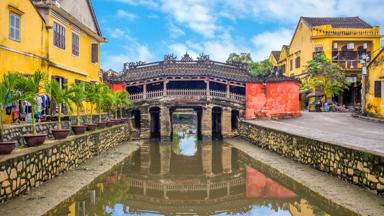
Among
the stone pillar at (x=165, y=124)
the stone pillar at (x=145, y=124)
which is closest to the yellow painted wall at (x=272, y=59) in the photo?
the stone pillar at (x=165, y=124)

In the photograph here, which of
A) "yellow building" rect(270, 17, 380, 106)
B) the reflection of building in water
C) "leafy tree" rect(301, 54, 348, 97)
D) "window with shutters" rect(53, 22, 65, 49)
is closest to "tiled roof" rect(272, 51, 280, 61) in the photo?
"yellow building" rect(270, 17, 380, 106)

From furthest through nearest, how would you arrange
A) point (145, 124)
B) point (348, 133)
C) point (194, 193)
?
point (145, 124) < point (348, 133) < point (194, 193)

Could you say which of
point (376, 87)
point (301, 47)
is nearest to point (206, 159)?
point (376, 87)

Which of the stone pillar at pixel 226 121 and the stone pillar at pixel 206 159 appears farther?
the stone pillar at pixel 226 121

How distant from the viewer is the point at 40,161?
923cm

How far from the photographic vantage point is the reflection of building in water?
8.67 metres

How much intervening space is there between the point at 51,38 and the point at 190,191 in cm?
1140

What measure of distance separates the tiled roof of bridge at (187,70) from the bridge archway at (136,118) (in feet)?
9.19

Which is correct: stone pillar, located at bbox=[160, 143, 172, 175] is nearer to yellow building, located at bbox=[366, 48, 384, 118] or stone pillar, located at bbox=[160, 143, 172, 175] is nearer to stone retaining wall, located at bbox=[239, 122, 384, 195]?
stone retaining wall, located at bbox=[239, 122, 384, 195]

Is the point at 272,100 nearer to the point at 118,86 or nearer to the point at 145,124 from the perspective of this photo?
the point at 145,124

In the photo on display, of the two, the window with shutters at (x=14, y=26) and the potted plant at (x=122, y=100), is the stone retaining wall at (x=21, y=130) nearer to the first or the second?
the window with shutters at (x=14, y=26)

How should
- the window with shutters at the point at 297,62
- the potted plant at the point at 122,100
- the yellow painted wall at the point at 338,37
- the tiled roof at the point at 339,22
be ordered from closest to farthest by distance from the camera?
the potted plant at the point at 122,100
the yellow painted wall at the point at 338,37
the tiled roof at the point at 339,22
the window with shutters at the point at 297,62

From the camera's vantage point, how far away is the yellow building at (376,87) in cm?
2211

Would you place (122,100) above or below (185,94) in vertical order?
below
